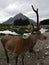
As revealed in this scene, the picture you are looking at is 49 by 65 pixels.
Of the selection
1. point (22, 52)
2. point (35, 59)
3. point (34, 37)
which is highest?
point (34, 37)

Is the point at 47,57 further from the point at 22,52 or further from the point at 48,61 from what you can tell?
the point at 22,52

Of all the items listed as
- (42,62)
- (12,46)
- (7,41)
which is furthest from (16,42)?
(42,62)

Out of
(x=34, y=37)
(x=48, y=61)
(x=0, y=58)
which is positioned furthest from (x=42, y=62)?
(x=0, y=58)

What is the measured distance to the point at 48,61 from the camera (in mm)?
10156

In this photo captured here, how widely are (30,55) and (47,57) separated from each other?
1.11m

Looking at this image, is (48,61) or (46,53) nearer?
(48,61)

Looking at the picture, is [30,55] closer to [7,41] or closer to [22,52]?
[7,41]

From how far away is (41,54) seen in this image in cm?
1177

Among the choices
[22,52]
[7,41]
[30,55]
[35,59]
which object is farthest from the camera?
[30,55]

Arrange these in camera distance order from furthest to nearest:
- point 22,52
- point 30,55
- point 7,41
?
point 30,55, point 7,41, point 22,52

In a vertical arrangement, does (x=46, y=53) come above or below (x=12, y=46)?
below

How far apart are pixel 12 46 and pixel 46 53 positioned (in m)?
3.15

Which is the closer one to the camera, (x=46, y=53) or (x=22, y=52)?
(x=22, y=52)

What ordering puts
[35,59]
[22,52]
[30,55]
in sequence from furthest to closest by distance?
[30,55]
[35,59]
[22,52]
